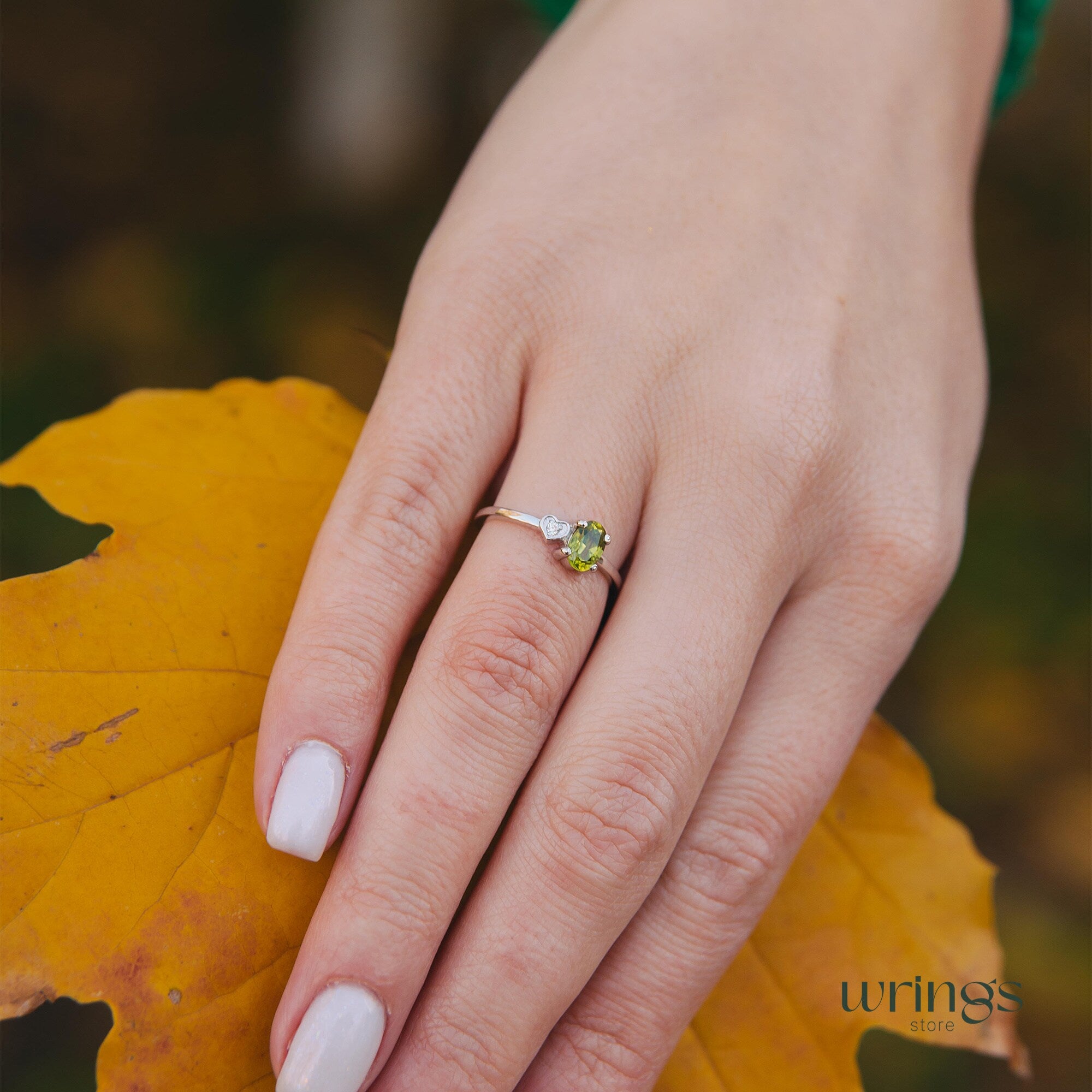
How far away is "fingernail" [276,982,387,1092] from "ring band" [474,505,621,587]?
1.49ft

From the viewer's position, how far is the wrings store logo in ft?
3.24

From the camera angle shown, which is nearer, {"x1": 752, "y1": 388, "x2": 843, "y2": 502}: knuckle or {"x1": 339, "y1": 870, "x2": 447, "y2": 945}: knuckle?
{"x1": 339, "y1": 870, "x2": 447, "y2": 945}: knuckle

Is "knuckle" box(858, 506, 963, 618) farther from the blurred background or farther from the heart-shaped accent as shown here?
the blurred background

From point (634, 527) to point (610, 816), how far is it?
312mm

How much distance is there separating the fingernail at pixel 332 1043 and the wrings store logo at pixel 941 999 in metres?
0.55

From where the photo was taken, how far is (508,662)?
869 millimetres

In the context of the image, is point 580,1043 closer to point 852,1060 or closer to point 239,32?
point 852,1060

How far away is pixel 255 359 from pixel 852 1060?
5.33 feet

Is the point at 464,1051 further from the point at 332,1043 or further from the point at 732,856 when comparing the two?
the point at 732,856

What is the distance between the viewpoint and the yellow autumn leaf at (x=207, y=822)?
2.46 ft

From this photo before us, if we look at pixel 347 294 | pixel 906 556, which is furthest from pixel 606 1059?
pixel 347 294

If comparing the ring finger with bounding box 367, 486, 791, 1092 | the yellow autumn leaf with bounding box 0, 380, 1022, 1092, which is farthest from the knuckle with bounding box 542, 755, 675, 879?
the yellow autumn leaf with bounding box 0, 380, 1022, 1092

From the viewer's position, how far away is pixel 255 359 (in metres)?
1.82

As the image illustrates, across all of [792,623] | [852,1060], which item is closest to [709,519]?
[792,623]
